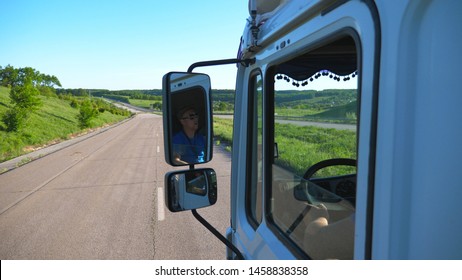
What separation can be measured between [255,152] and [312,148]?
0.34m

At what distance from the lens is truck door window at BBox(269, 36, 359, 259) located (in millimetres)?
1415

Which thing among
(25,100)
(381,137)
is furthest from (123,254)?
(25,100)

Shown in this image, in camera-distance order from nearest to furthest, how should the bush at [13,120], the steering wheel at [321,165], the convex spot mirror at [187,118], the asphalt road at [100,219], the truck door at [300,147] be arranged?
1. the truck door at [300,147]
2. the convex spot mirror at [187,118]
3. the steering wheel at [321,165]
4. the asphalt road at [100,219]
5. the bush at [13,120]

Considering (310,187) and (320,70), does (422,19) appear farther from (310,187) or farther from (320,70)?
(320,70)

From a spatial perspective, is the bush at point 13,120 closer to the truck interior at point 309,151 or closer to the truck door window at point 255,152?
the truck door window at point 255,152

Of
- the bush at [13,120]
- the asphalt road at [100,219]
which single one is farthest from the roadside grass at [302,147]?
the bush at [13,120]

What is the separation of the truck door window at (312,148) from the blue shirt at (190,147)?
1.22 ft

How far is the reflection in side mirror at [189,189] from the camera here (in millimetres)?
1750

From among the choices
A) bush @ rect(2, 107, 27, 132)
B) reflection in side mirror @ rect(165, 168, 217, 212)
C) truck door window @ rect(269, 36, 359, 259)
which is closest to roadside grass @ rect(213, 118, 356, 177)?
truck door window @ rect(269, 36, 359, 259)

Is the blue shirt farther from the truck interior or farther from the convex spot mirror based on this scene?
the truck interior

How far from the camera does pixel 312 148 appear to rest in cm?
181

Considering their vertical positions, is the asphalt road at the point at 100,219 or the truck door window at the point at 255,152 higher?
the truck door window at the point at 255,152

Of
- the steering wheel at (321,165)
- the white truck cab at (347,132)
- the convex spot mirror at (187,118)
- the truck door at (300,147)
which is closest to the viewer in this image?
the white truck cab at (347,132)
